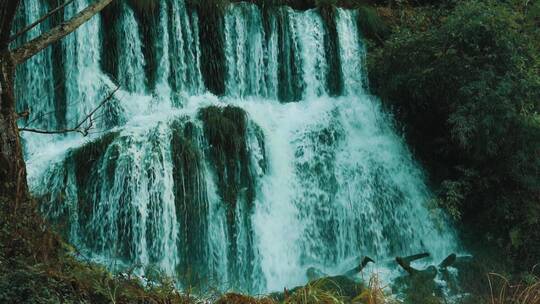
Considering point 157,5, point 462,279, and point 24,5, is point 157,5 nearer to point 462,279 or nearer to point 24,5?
point 24,5

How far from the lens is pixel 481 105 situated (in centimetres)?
1022

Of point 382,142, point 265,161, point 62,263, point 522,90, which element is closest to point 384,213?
point 382,142

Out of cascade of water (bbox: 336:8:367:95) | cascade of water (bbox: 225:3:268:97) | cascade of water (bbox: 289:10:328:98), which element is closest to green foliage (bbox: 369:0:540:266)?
cascade of water (bbox: 336:8:367:95)

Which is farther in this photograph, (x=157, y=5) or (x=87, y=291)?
(x=157, y=5)

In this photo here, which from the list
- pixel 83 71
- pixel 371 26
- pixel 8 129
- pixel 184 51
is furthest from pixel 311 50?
pixel 8 129

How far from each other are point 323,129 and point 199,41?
316 cm

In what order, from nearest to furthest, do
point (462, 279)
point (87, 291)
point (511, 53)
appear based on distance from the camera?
1. point (87, 291)
2. point (462, 279)
3. point (511, 53)

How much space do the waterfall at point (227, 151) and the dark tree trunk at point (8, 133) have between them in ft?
8.29

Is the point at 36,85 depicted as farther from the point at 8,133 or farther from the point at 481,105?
the point at 481,105

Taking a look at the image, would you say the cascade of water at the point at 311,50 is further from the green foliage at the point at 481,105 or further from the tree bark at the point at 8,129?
the tree bark at the point at 8,129

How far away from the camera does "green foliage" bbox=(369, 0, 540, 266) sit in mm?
10195

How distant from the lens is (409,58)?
1139 cm

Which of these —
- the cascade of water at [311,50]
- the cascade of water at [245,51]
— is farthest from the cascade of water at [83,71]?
the cascade of water at [311,50]

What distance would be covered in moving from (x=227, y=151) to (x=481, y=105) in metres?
4.38
